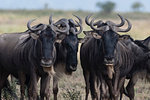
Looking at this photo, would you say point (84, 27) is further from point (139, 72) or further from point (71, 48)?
point (71, 48)

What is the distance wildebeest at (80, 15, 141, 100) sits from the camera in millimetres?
11231

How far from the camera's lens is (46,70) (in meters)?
11.0

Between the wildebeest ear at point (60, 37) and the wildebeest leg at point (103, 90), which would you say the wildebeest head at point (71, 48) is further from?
the wildebeest leg at point (103, 90)

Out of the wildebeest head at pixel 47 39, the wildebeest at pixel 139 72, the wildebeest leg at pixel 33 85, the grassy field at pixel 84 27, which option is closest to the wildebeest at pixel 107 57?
the wildebeest at pixel 139 72

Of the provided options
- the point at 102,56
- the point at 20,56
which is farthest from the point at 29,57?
the point at 102,56

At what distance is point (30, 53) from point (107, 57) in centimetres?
184

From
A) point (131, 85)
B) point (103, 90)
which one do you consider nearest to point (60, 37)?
point (103, 90)

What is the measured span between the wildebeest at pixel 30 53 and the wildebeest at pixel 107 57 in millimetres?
919

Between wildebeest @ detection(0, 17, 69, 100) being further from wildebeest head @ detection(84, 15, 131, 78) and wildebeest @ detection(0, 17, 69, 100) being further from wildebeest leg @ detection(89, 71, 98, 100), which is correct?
wildebeest leg @ detection(89, 71, 98, 100)

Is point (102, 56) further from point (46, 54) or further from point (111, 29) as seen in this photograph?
point (46, 54)

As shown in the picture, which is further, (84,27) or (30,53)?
(84,27)

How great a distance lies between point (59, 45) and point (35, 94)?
4.81 ft

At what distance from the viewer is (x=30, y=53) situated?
37.4 feet

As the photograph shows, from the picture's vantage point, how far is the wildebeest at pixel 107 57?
36.8 feet
